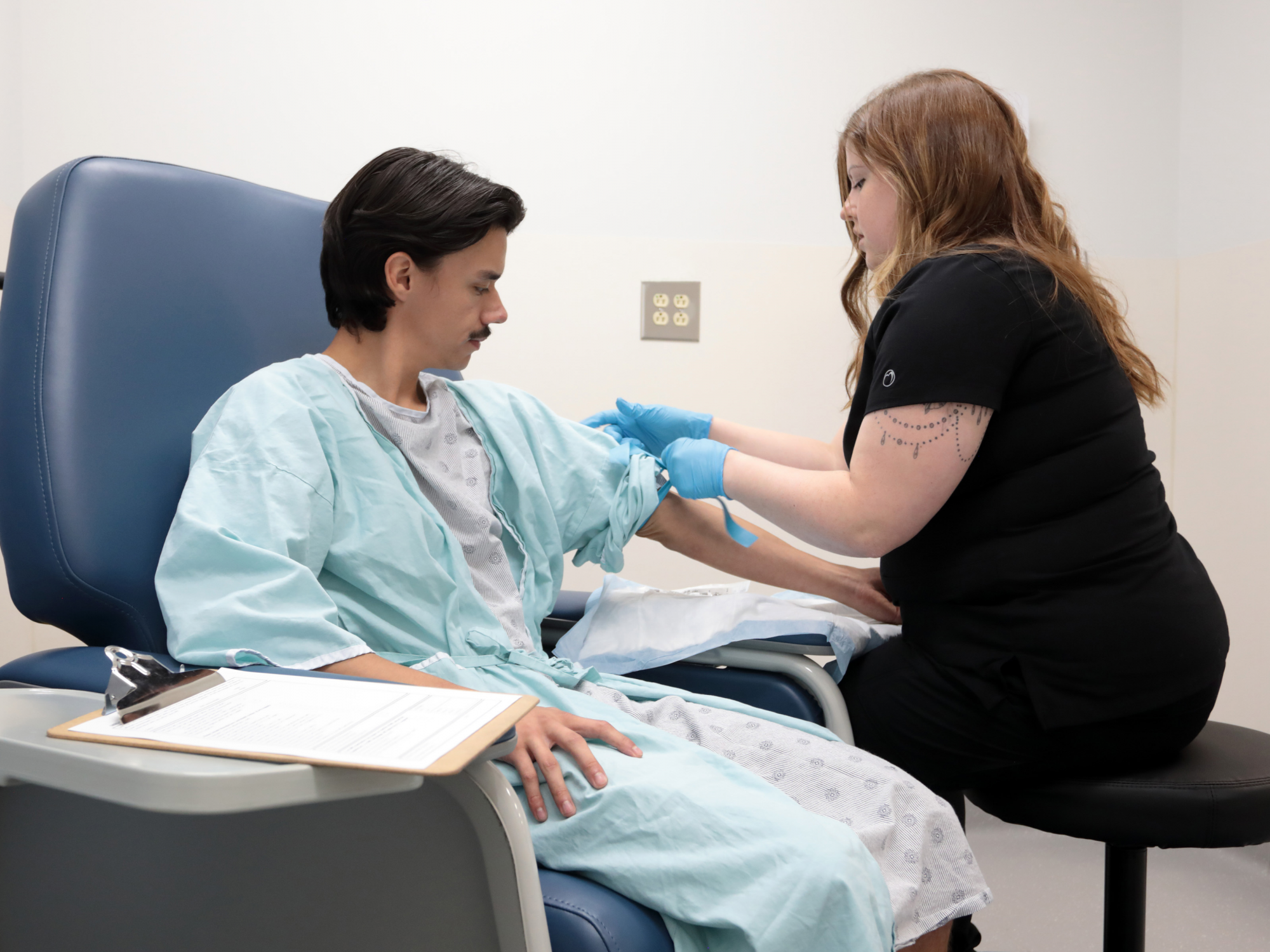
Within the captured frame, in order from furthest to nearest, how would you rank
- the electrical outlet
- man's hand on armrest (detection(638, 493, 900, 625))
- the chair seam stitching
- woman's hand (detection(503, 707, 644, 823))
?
1. the electrical outlet
2. man's hand on armrest (detection(638, 493, 900, 625))
3. the chair seam stitching
4. woman's hand (detection(503, 707, 644, 823))

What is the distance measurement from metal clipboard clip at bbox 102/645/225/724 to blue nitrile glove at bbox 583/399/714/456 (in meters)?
0.86

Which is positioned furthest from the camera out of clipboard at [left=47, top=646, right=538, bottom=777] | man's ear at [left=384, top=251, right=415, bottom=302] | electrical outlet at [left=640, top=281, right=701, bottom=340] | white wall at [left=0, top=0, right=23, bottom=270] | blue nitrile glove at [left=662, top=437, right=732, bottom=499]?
electrical outlet at [left=640, top=281, right=701, bottom=340]

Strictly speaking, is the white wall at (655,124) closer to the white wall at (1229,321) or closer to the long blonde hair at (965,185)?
the white wall at (1229,321)

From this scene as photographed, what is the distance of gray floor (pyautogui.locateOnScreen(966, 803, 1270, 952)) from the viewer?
68.7 inches

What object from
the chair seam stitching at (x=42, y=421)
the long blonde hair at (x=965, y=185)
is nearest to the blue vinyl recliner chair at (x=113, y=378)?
the chair seam stitching at (x=42, y=421)

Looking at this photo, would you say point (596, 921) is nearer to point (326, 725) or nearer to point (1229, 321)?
point (326, 725)

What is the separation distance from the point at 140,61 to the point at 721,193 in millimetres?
1166

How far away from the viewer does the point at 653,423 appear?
1.50 metres

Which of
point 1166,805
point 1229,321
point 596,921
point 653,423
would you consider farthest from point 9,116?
point 1229,321

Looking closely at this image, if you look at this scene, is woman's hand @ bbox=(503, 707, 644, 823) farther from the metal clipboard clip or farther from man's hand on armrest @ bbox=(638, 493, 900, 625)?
man's hand on armrest @ bbox=(638, 493, 900, 625)

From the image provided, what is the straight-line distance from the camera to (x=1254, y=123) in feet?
6.66

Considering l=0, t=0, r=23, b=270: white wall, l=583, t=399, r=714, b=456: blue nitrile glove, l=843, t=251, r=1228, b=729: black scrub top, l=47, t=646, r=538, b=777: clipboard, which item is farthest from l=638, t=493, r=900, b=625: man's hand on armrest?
l=0, t=0, r=23, b=270: white wall

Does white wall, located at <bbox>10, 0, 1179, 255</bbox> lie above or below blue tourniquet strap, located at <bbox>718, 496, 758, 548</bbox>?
above

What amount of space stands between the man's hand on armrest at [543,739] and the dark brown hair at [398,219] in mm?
472
